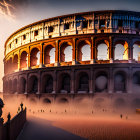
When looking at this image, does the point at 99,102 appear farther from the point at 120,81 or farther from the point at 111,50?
the point at 111,50

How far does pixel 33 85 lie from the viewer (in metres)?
28.8

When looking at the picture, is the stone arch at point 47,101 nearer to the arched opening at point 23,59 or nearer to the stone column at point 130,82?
the arched opening at point 23,59

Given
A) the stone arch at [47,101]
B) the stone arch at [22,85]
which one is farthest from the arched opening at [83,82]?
the stone arch at [22,85]

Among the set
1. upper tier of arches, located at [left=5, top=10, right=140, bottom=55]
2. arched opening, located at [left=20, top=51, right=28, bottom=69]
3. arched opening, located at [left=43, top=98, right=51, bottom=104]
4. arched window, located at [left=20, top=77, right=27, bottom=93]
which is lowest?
arched opening, located at [left=43, top=98, right=51, bottom=104]

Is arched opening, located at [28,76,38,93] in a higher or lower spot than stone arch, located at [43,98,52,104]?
higher

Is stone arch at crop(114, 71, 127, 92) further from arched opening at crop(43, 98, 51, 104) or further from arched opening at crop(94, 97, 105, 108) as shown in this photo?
arched opening at crop(43, 98, 51, 104)

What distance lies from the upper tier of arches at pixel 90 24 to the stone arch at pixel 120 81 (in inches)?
234

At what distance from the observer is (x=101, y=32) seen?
80.8 feet

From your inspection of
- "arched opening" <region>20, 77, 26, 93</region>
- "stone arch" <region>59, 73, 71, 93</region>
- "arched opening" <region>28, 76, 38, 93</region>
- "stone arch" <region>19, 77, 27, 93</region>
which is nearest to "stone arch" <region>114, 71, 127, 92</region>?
"stone arch" <region>59, 73, 71, 93</region>

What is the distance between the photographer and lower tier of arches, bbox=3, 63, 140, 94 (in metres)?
22.9

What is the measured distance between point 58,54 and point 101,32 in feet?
23.3

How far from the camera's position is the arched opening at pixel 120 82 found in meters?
23.4

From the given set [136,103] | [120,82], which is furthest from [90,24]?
[136,103]

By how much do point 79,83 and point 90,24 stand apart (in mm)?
8755
